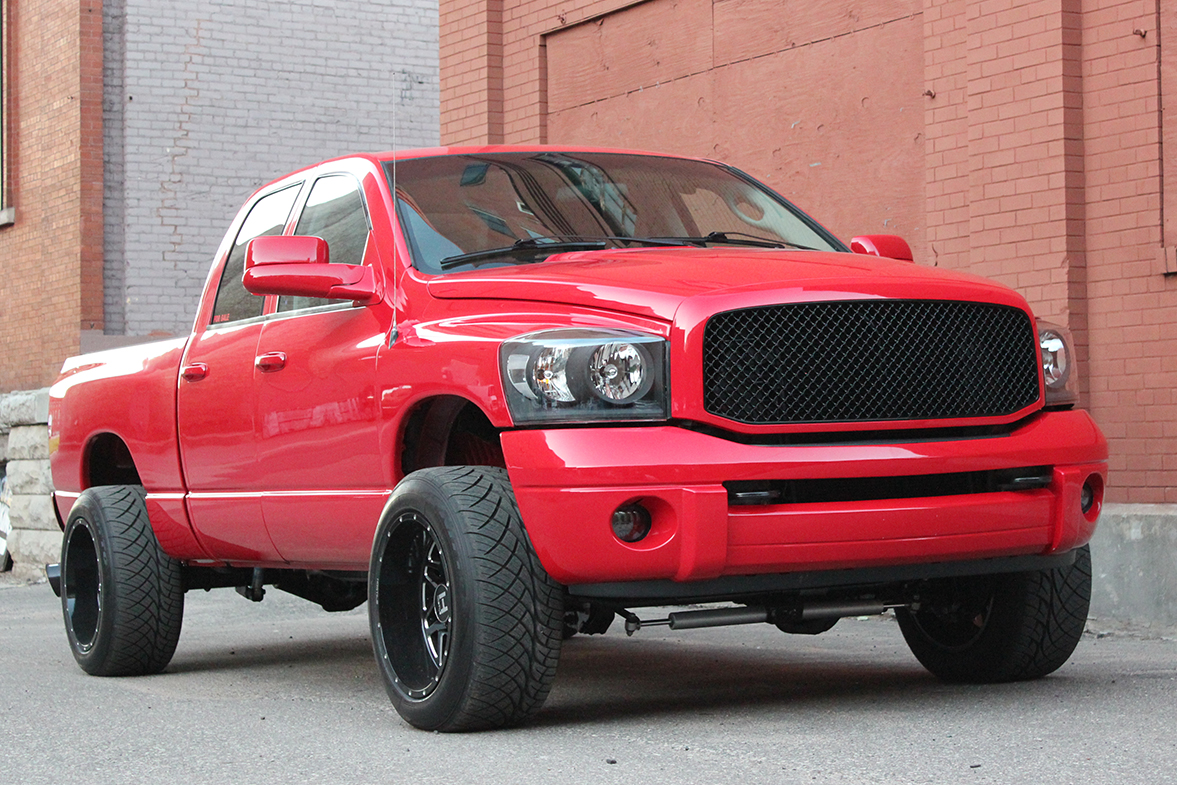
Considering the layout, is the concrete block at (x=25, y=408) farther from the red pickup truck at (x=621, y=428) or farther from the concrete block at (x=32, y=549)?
the red pickup truck at (x=621, y=428)

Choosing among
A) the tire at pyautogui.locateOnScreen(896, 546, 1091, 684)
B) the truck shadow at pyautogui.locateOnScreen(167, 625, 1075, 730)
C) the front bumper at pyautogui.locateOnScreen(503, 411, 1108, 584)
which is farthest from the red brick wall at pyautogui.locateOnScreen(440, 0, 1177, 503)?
the front bumper at pyautogui.locateOnScreen(503, 411, 1108, 584)

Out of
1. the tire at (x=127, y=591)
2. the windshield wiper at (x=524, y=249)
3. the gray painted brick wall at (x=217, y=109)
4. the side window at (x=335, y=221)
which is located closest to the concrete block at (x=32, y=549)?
the gray painted brick wall at (x=217, y=109)

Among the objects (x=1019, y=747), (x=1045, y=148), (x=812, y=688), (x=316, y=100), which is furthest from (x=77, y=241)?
(x=1019, y=747)

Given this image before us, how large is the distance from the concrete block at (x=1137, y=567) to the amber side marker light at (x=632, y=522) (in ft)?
12.7

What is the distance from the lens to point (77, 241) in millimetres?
16641

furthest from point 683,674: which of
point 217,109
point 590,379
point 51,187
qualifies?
point 51,187

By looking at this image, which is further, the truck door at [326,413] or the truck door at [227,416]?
the truck door at [227,416]

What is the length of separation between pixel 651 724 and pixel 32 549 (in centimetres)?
1054

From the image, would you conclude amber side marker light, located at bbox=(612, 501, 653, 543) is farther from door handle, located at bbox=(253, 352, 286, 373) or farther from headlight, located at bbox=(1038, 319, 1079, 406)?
door handle, located at bbox=(253, 352, 286, 373)

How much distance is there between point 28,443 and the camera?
1449 centimetres

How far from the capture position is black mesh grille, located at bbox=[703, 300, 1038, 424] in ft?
14.9

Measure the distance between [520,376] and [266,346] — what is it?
180 cm

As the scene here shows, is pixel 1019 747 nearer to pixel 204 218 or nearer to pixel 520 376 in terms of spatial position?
pixel 520 376

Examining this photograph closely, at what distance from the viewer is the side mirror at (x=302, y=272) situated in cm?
539
